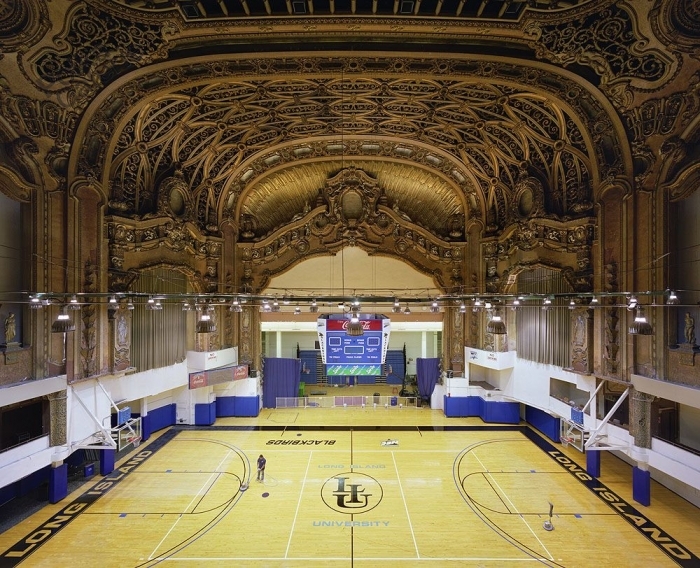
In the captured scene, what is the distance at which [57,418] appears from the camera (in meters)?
10.6

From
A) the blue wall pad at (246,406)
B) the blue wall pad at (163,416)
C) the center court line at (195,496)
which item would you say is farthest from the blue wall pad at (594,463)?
the blue wall pad at (163,416)

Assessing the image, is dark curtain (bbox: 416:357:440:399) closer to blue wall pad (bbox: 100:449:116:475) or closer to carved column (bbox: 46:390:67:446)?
blue wall pad (bbox: 100:449:116:475)

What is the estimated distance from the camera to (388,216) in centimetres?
1881

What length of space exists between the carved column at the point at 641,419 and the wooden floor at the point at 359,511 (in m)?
1.71

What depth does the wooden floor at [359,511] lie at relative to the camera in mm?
8188

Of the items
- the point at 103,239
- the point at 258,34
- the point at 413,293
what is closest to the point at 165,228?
the point at 103,239

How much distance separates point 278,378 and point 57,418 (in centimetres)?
1098

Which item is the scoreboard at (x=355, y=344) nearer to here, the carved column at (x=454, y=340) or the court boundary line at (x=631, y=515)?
the carved column at (x=454, y=340)

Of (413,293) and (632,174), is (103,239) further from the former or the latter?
(632,174)

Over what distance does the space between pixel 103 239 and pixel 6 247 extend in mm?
2483

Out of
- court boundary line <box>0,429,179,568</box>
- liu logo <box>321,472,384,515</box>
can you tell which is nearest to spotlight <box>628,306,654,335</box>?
liu logo <box>321,472,384,515</box>

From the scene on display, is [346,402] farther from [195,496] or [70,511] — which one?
[70,511]

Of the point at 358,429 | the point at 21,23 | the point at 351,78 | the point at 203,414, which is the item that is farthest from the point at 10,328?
the point at 358,429

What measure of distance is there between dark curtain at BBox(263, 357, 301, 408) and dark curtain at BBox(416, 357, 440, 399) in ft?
22.2
